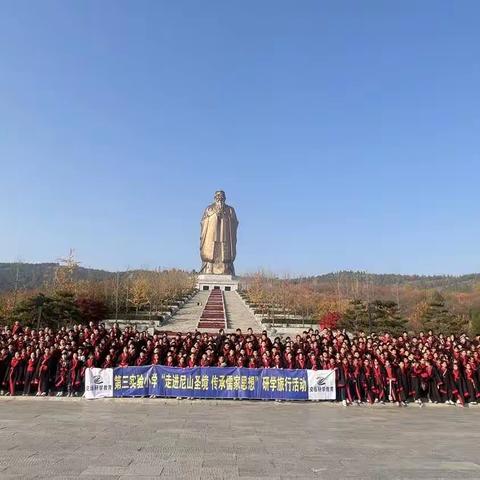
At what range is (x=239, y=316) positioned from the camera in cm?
3706

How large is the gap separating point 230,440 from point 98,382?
5629 millimetres

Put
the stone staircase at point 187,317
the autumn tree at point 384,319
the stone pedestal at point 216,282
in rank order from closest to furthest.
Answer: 1. the autumn tree at point 384,319
2. the stone staircase at point 187,317
3. the stone pedestal at point 216,282

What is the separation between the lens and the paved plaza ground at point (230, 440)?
6.59m

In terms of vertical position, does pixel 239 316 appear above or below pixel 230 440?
above

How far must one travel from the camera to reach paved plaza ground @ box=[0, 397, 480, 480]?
21.6 feet

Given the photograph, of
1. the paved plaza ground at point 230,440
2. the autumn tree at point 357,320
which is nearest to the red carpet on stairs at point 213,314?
the autumn tree at point 357,320

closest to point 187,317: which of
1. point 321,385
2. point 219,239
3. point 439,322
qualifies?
point 439,322

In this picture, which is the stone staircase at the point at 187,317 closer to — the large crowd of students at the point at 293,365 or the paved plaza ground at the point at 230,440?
the large crowd of students at the point at 293,365

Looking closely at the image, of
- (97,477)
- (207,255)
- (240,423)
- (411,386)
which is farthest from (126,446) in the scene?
(207,255)

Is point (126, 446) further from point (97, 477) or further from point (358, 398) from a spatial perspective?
point (358, 398)

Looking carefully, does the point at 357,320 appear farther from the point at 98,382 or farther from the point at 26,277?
the point at 26,277

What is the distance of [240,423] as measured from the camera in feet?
33.1

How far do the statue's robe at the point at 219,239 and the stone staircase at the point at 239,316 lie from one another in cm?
1347

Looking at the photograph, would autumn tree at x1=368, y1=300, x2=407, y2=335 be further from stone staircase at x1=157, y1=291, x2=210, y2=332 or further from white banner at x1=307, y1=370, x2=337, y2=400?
white banner at x1=307, y1=370, x2=337, y2=400
